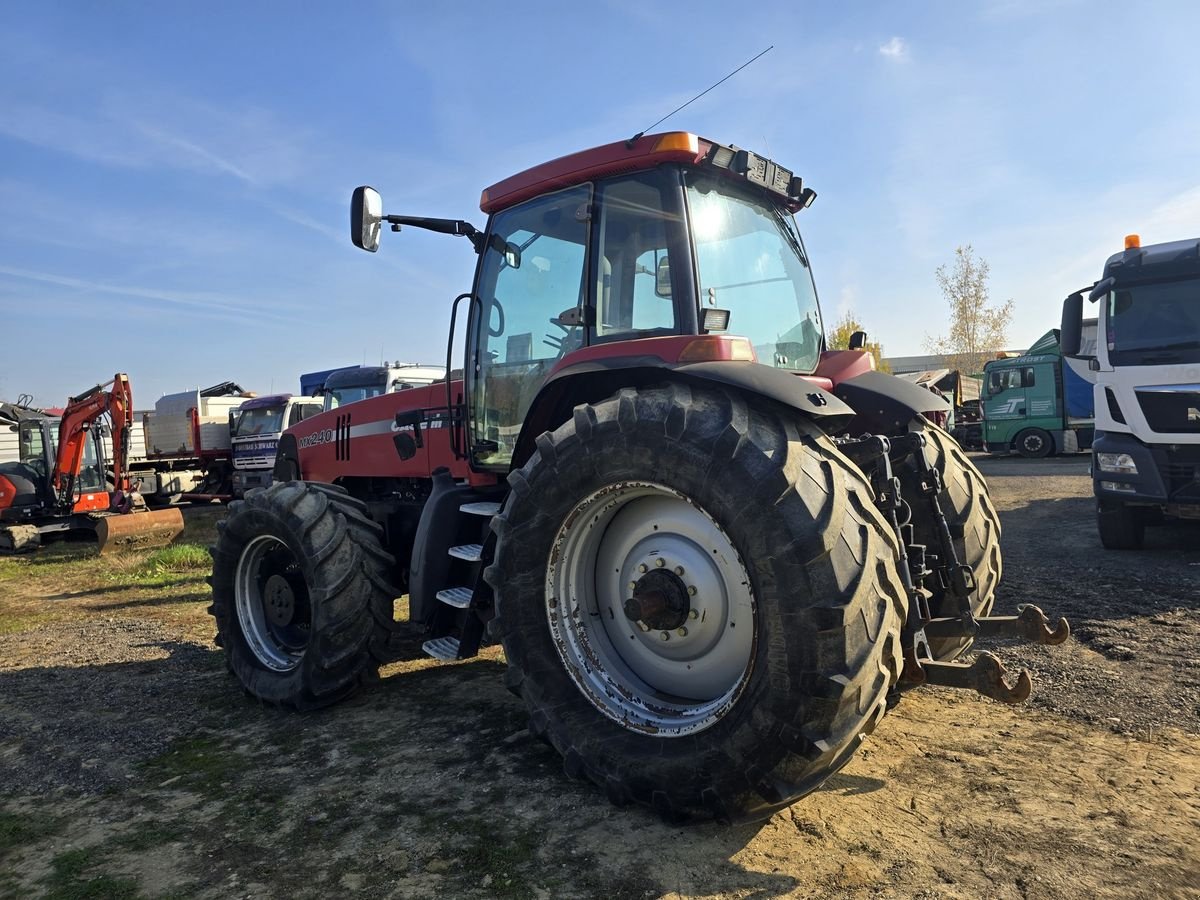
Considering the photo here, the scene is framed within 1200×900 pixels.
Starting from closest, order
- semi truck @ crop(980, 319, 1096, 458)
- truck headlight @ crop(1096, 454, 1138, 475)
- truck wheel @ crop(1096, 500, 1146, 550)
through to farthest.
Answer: truck headlight @ crop(1096, 454, 1138, 475)
truck wheel @ crop(1096, 500, 1146, 550)
semi truck @ crop(980, 319, 1096, 458)

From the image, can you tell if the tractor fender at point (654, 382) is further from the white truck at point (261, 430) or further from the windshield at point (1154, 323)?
the white truck at point (261, 430)

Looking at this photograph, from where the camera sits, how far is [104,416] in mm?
14703

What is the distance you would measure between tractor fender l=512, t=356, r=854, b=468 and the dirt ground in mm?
1394

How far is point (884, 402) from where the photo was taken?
3.62 m

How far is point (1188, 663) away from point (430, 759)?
3.97 metres

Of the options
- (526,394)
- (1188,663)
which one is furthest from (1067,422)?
(526,394)

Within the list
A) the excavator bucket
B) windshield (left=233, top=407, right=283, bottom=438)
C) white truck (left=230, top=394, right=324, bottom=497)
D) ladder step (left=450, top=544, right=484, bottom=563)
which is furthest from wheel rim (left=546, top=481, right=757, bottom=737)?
windshield (left=233, top=407, right=283, bottom=438)

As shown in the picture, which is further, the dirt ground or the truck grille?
the truck grille

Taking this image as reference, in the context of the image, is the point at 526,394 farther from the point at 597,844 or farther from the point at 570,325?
the point at 597,844

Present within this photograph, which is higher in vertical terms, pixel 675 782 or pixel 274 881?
pixel 675 782

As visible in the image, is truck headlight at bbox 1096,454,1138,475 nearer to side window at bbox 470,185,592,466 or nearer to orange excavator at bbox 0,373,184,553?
side window at bbox 470,185,592,466

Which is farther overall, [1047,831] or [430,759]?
[430,759]

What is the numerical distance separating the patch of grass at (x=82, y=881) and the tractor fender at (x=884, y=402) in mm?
3320

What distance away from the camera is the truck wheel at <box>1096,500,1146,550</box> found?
7.45 m
